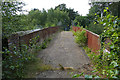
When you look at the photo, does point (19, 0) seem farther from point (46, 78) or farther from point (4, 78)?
point (46, 78)

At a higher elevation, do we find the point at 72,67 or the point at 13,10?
the point at 13,10

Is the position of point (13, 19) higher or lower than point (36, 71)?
higher

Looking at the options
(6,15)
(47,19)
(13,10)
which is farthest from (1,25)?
(47,19)

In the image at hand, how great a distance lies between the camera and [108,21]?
6.10 ft

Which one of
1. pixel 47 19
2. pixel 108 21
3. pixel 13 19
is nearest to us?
pixel 108 21

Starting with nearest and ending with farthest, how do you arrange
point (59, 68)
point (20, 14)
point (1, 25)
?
point (1, 25) → point (20, 14) → point (59, 68)

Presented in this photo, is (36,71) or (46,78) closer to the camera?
(46,78)

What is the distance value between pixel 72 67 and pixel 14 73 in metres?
2.11

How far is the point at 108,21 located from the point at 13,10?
2.03 metres

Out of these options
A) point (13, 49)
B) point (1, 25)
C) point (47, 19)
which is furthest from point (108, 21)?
point (47, 19)

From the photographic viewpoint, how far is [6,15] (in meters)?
2.55

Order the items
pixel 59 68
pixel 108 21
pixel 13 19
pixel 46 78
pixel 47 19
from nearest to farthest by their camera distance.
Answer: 1. pixel 108 21
2. pixel 13 19
3. pixel 46 78
4. pixel 59 68
5. pixel 47 19

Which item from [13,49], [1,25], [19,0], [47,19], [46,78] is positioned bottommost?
[46,78]

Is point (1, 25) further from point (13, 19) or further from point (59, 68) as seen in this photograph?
point (59, 68)
